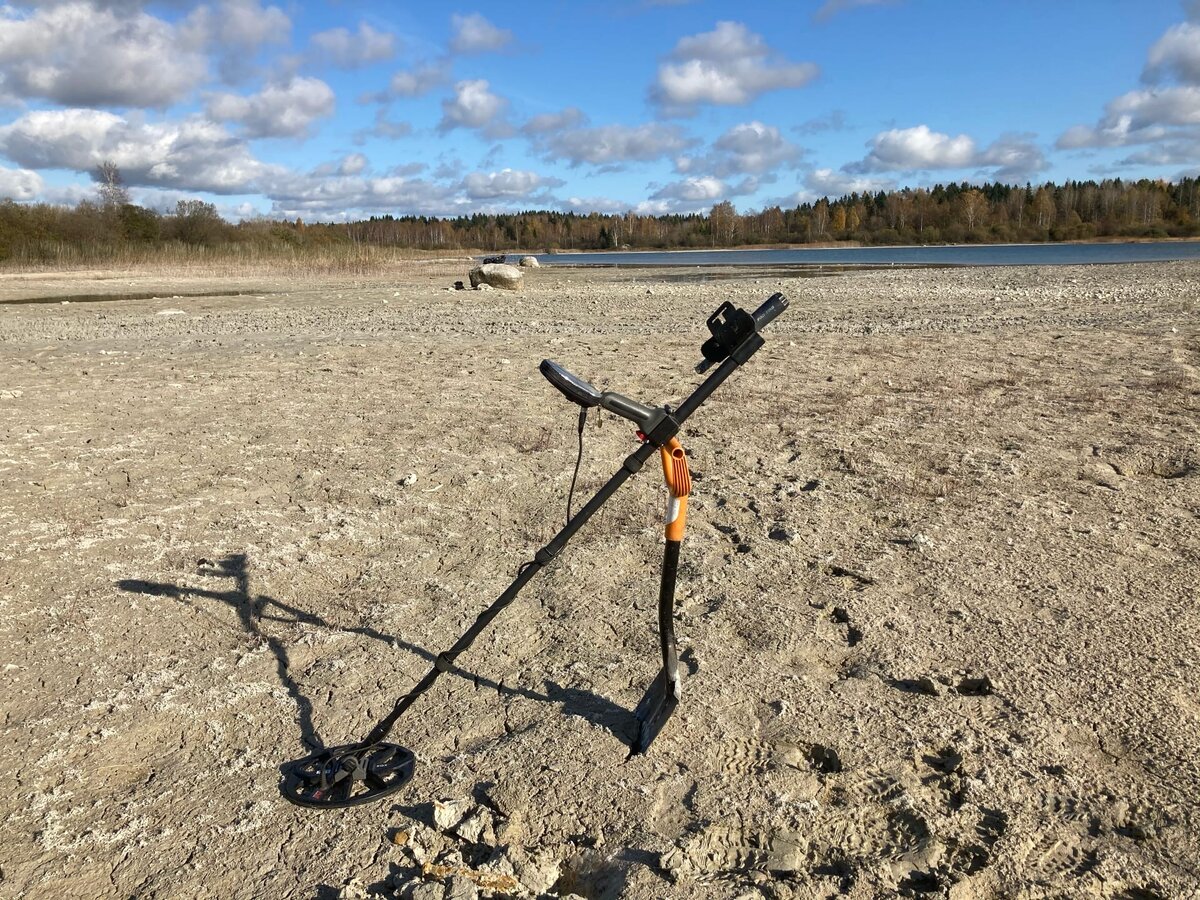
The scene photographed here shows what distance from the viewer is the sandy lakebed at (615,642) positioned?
93.4 inches

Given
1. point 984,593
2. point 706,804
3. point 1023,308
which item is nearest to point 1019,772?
point 706,804

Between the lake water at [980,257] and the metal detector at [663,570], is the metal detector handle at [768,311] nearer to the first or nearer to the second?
the metal detector at [663,570]

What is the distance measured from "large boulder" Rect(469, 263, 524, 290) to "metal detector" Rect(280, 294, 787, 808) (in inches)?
845

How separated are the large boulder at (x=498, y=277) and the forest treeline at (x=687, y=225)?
22246mm

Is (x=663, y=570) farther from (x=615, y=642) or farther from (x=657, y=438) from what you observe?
(x=615, y=642)

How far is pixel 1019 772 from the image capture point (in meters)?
2.52

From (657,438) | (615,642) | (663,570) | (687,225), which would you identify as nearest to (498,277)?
(615,642)

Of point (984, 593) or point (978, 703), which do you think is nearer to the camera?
point (978, 703)

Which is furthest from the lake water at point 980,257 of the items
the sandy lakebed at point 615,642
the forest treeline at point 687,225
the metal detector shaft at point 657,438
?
the metal detector shaft at point 657,438

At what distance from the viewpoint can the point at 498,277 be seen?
23.6 meters

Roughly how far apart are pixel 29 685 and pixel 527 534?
7.32 feet

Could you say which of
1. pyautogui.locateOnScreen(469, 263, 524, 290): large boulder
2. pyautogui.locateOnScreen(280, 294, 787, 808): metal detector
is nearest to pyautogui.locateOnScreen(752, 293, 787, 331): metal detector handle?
pyautogui.locateOnScreen(280, 294, 787, 808): metal detector

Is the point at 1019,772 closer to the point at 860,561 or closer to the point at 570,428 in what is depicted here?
the point at 860,561

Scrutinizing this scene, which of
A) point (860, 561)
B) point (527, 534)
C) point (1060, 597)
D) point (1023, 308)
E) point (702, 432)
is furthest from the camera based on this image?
point (1023, 308)
